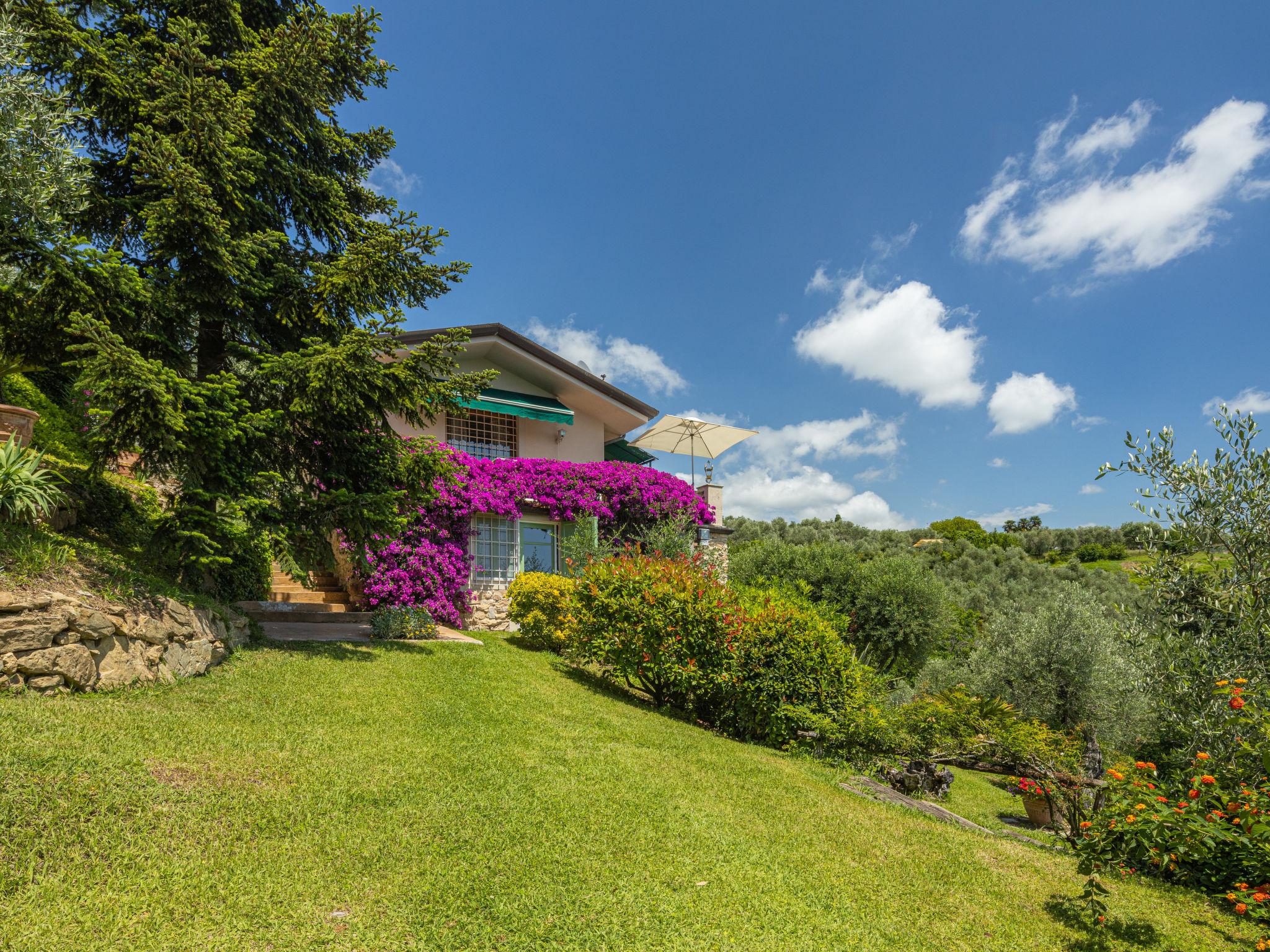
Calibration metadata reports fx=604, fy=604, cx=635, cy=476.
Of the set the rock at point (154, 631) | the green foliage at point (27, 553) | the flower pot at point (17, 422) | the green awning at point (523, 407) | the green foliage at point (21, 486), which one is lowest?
the rock at point (154, 631)

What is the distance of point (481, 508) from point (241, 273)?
744cm

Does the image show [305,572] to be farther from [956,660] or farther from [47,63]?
[956,660]

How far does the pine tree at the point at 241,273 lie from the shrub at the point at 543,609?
142 inches

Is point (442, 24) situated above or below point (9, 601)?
above

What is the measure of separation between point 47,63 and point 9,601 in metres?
7.09

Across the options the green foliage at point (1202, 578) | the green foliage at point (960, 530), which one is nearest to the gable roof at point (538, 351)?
the green foliage at point (1202, 578)

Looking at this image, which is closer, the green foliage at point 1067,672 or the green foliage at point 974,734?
the green foliage at point 974,734

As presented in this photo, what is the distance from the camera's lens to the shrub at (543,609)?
460 inches

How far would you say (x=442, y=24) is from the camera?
10.8 metres

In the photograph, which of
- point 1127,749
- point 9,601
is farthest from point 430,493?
point 1127,749

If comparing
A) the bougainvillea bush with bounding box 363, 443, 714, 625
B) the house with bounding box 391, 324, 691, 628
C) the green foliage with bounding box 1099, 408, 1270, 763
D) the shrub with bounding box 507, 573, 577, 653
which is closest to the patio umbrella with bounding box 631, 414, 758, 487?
the house with bounding box 391, 324, 691, 628

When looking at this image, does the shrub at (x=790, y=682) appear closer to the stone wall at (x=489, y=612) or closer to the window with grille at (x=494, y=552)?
the stone wall at (x=489, y=612)

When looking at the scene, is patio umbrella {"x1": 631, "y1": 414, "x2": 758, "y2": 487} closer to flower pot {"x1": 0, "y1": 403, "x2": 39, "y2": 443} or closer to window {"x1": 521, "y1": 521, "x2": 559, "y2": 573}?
window {"x1": 521, "y1": 521, "x2": 559, "y2": 573}

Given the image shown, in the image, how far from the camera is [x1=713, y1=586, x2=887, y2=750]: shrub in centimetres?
877
